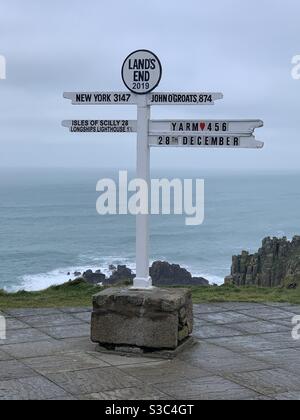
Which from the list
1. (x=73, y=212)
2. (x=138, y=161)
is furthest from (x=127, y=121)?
(x=73, y=212)

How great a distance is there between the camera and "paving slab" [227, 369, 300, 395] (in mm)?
5590

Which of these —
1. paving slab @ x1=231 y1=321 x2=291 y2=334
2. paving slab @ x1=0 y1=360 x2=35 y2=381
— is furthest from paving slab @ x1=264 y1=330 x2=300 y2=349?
paving slab @ x1=0 y1=360 x2=35 y2=381

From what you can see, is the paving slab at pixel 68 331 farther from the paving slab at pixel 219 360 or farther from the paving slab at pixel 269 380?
the paving slab at pixel 269 380

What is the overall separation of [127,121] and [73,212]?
115 m

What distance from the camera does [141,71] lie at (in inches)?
273

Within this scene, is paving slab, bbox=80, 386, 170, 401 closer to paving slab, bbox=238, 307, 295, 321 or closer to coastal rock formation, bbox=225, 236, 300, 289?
paving slab, bbox=238, 307, 295, 321

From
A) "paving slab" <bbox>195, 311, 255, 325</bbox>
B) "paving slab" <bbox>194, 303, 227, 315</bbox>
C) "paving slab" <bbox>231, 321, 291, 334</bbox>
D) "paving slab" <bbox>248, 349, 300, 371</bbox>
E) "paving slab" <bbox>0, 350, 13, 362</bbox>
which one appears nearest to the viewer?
"paving slab" <bbox>248, 349, 300, 371</bbox>

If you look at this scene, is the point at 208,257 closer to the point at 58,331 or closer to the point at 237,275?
the point at 237,275

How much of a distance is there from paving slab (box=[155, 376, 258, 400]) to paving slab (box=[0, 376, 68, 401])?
0.87 meters

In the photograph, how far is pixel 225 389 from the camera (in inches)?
219

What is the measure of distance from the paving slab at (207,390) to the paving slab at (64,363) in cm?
96

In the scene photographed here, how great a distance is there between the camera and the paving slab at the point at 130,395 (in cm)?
529

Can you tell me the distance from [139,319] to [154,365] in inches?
21.2

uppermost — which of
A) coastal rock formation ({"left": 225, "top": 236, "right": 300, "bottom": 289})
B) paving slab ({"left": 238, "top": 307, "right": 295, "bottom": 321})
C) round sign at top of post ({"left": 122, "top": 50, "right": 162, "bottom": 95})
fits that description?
round sign at top of post ({"left": 122, "top": 50, "right": 162, "bottom": 95})
